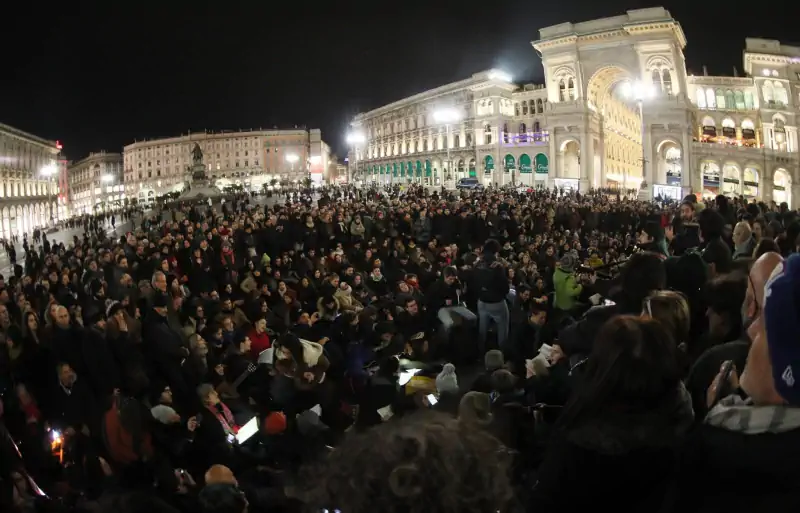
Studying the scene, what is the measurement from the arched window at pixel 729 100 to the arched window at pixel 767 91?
250 centimetres

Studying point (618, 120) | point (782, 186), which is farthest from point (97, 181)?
point (782, 186)

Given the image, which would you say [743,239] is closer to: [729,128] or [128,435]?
[128,435]

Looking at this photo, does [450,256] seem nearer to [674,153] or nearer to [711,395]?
[711,395]

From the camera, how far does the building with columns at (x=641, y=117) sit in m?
48.6

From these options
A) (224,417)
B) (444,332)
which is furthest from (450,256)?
(224,417)

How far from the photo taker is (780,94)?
5234 cm

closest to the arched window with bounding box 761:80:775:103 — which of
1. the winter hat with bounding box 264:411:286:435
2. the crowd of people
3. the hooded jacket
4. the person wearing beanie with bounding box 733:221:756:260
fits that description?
the crowd of people

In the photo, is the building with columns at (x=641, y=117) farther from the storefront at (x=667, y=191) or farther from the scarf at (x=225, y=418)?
the scarf at (x=225, y=418)

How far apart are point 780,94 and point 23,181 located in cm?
8563

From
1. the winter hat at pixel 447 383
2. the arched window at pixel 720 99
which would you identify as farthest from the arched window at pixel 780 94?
the winter hat at pixel 447 383

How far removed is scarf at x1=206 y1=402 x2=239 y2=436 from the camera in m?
5.71

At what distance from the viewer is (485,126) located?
69188mm

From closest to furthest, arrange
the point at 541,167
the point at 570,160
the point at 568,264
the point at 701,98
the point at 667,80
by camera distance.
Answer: the point at 568,264
the point at 667,80
the point at 701,98
the point at 570,160
the point at 541,167

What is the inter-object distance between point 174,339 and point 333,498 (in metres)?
5.93
